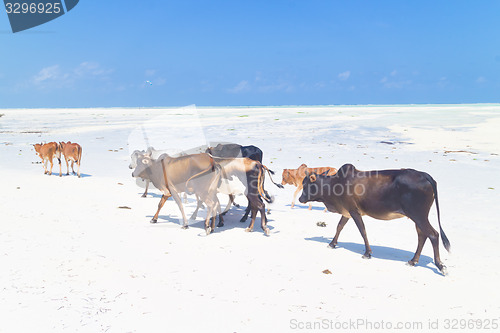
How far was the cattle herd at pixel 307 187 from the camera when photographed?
6.83 metres

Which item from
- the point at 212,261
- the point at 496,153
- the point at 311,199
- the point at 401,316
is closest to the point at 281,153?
the point at 496,153

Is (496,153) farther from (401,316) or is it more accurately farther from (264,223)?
(401,316)

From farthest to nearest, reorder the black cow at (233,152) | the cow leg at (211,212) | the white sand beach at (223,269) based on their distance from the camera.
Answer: the black cow at (233,152) → the cow leg at (211,212) → the white sand beach at (223,269)

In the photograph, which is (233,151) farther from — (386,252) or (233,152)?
(386,252)

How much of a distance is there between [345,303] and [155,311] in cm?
259

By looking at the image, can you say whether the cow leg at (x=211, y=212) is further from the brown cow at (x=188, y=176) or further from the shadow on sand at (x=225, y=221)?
the shadow on sand at (x=225, y=221)

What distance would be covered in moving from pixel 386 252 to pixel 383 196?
55.0 inches

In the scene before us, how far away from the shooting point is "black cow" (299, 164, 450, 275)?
22.2 feet

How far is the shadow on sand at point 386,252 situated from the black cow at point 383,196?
316 millimetres

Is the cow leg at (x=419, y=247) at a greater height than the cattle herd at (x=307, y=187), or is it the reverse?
the cattle herd at (x=307, y=187)

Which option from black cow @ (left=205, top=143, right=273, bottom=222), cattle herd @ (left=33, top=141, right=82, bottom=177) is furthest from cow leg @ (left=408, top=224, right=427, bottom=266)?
cattle herd @ (left=33, top=141, right=82, bottom=177)

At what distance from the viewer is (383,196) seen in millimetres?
7129

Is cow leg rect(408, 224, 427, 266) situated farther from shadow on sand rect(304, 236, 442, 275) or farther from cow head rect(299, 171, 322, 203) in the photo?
cow head rect(299, 171, 322, 203)

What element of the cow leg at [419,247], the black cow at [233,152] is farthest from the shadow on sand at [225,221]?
the cow leg at [419,247]
